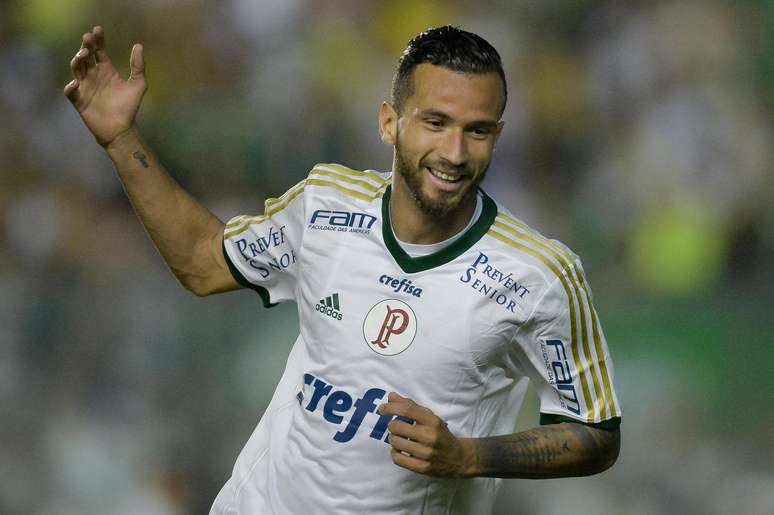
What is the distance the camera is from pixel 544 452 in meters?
2.05

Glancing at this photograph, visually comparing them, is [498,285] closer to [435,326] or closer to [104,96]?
[435,326]

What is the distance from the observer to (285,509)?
7.16ft

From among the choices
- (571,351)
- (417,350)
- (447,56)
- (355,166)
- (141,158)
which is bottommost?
(417,350)

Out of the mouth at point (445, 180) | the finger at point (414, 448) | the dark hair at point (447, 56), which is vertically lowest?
the finger at point (414, 448)

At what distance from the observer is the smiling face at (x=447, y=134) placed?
80.0 inches

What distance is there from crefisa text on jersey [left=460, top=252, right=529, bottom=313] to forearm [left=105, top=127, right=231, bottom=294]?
62 centimetres

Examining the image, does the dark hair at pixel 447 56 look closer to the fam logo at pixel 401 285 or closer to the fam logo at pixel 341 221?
the fam logo at pixel 341 221

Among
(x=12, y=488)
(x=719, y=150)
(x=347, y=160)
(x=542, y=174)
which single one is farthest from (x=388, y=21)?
(x=12, y=488)

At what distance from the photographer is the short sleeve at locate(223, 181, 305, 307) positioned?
2.32 meters

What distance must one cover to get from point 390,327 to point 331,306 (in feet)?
0.49

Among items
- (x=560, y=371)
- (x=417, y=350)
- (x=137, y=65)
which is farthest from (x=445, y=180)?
(x=137, y=65)

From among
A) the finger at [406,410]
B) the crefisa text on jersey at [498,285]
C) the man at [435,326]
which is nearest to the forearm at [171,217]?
the man at [435,326]

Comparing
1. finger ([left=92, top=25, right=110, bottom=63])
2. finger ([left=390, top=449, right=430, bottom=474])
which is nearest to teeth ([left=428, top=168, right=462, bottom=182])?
finger ([left=390, top=449, right=430, bottom=474])

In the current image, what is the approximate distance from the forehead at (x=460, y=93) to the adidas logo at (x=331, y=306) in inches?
17.1
